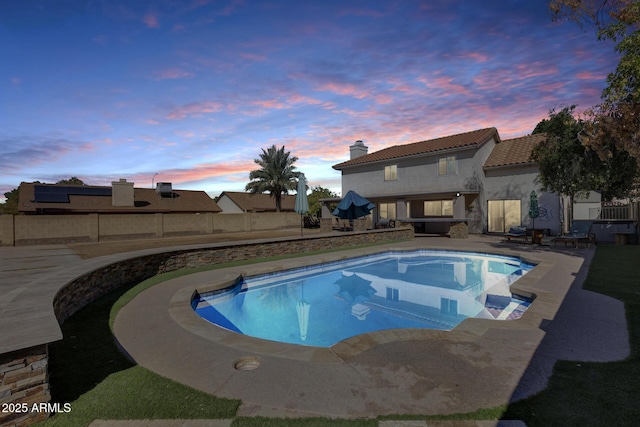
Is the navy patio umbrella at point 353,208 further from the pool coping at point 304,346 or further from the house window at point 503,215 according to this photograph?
the pool coping at point 304,346

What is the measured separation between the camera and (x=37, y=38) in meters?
10.7

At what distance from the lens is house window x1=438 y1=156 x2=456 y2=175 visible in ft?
81.3

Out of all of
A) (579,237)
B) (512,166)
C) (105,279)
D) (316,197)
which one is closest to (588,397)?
(105,279)

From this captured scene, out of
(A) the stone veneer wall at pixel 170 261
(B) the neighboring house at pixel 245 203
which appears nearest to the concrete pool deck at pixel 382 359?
(A) the stone veneer wall at pixel 170 261

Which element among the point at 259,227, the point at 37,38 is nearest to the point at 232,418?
the point at 37,38

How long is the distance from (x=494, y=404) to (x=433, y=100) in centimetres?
1612

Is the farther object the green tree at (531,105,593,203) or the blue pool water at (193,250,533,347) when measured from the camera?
the green tree at (531,105,593,203)

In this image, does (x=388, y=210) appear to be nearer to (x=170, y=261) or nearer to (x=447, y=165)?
(x=447, y=165)

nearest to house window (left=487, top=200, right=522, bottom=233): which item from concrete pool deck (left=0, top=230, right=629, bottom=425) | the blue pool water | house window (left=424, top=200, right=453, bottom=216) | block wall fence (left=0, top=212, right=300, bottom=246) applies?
house window (left=424, top=200, right=453, bottom=216)

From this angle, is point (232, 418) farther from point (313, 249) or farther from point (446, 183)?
point (446, 183)

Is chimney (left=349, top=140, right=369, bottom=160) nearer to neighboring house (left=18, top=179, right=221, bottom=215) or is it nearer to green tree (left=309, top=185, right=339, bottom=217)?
green tree (left=309, top=185, right=339, bottom=217)

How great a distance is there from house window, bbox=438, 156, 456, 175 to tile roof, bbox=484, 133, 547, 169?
2561 mm

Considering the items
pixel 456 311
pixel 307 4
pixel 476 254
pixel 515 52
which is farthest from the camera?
pixel 476 254

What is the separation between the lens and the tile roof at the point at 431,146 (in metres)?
24.2
